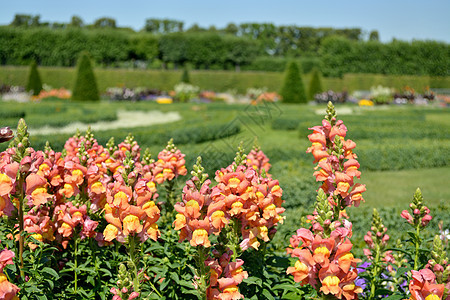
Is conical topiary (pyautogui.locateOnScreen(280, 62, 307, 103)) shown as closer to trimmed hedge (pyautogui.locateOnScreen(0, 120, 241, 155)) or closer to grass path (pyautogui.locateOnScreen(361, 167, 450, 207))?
trimmed hedge (pyautogui.locateOnScreen(0, 120, 241, 155))

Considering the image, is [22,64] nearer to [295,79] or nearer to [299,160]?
[295,79]

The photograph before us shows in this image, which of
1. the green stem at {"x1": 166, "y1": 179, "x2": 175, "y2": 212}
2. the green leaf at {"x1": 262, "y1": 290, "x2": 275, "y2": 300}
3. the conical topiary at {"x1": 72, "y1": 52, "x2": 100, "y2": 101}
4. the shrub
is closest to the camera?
the green leaf at {"x1": 262, "y1": 290, "x2": 275, "y2": 300}

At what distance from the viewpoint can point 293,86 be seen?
21.4 m

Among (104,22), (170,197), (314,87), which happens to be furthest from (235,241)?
(104,22)

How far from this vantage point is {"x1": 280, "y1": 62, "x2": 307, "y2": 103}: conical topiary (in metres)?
21.4

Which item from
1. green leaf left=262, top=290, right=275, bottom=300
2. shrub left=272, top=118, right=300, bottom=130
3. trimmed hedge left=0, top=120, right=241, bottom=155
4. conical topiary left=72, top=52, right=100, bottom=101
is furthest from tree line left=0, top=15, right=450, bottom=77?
green leaf left=262, top=290, right=275, bottom=300

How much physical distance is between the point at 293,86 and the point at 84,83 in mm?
9795

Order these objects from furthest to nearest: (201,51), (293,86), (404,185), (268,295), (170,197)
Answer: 1. (201,51)
2. (293,86)
3. (404,185)
4. (170,197)
5. (268,295)

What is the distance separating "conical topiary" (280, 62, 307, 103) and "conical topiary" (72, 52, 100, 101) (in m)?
9.09

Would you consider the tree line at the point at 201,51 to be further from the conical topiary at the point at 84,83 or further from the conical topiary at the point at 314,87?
the conical topiary at the point at 84,83

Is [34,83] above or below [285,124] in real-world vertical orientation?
above

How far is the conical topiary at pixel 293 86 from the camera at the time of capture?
21391 millimetres

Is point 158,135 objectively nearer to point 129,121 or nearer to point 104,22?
point 129,121

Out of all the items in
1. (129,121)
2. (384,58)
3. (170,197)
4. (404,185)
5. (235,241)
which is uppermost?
(384,58)
